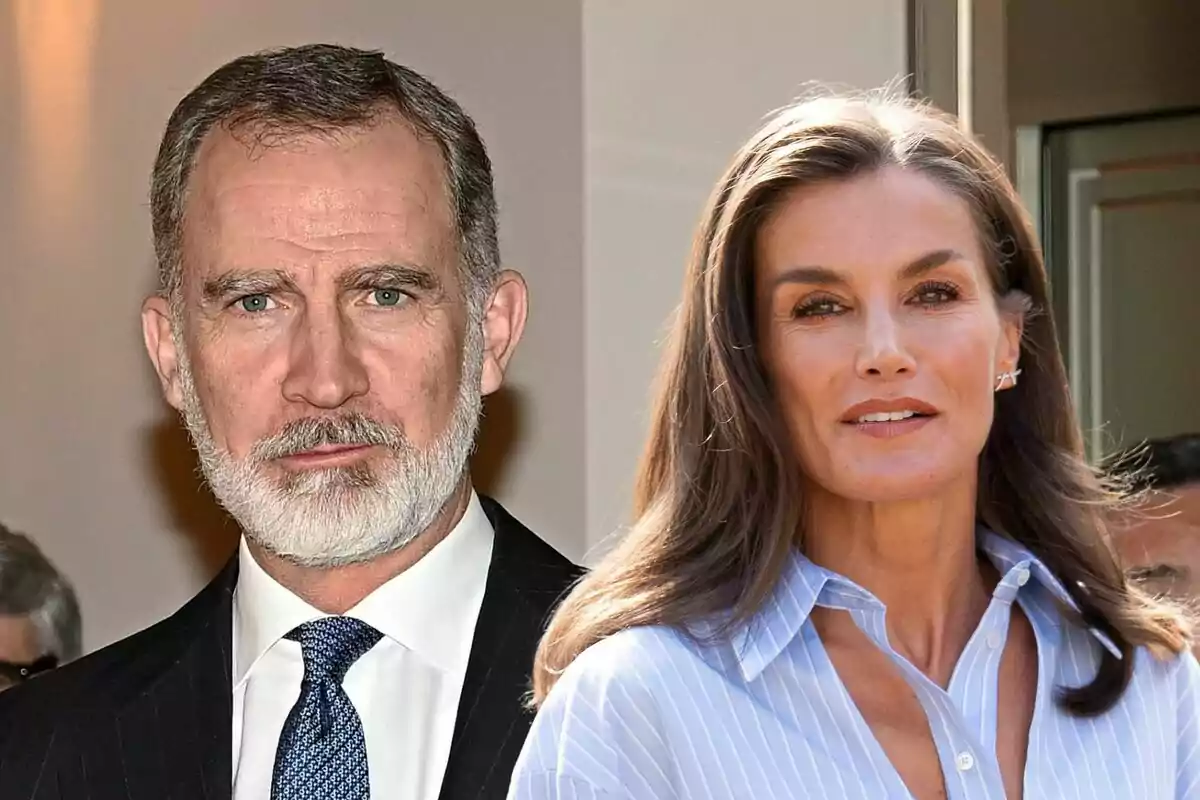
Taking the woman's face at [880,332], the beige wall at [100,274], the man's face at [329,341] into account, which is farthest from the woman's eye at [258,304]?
the beige wall at [100,274]

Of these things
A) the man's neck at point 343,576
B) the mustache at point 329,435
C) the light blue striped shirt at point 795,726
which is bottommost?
the light blue striped shirt at point 795,726

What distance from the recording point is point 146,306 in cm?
206

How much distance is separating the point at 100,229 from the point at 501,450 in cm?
80

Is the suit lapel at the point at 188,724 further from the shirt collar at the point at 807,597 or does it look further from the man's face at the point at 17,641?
the man's face at the point at 17,641

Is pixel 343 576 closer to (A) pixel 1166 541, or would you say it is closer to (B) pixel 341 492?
(B) pixel 341 492

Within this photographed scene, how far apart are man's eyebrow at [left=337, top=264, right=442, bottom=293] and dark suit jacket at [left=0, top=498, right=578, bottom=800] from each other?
11.4 inches

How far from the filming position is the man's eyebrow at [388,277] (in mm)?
1884

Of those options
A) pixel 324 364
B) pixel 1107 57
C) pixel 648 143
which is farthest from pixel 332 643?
pixel 1107 57

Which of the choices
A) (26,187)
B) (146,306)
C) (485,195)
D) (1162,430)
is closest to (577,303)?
(485,195)

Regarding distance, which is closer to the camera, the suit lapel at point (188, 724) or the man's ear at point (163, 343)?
the suit lapel at point (188, 724)

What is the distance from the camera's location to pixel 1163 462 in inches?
110

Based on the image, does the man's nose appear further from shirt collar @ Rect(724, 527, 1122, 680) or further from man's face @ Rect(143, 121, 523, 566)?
shirt collar @ Rect(724, 527, 1122, 680)

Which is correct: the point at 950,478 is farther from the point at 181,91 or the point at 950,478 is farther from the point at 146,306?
the point at 181,91

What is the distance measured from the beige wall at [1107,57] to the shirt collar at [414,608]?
1537mm
